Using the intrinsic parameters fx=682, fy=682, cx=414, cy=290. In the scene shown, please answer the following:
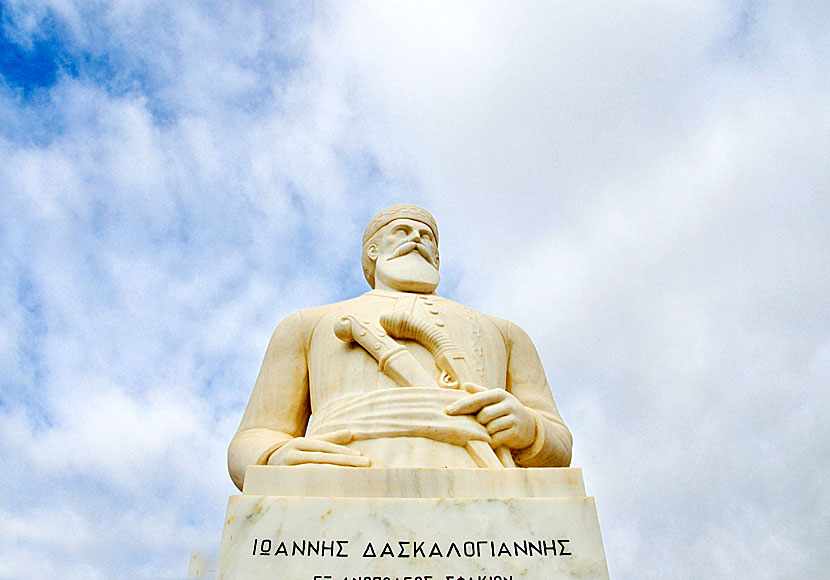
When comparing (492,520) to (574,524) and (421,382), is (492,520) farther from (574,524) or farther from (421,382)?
(421,382)

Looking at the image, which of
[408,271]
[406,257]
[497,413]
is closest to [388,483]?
[497,413]

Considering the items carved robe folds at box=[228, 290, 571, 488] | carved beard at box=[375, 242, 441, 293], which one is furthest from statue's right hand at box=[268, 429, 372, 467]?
carved beard at box=[375, 242, 441, 293]

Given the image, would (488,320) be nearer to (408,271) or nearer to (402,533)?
(408,271)

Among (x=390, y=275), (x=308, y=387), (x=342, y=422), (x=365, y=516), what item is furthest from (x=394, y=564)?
(x=390, y=275)

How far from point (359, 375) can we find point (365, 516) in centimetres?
165

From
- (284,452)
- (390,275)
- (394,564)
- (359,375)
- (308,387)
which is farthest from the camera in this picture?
(390,275)

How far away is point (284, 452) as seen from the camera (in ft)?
14.2

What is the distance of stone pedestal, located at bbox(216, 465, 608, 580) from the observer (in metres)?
3.46

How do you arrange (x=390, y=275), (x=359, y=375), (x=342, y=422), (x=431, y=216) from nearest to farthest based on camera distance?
(x=342, y=422)
(x=359, y=375)
(x=390, y=275)
(x=431, y=216)

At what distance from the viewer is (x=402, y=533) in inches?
140

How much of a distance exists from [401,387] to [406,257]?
2113 mm

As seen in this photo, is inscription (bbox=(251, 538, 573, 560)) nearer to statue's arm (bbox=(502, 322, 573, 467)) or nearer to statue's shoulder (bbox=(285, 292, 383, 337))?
statue's arm (bbox=(502, 322, 573, 467))

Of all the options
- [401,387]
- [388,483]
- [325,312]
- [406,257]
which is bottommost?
[388,483]

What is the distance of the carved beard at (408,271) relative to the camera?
21.1ft
